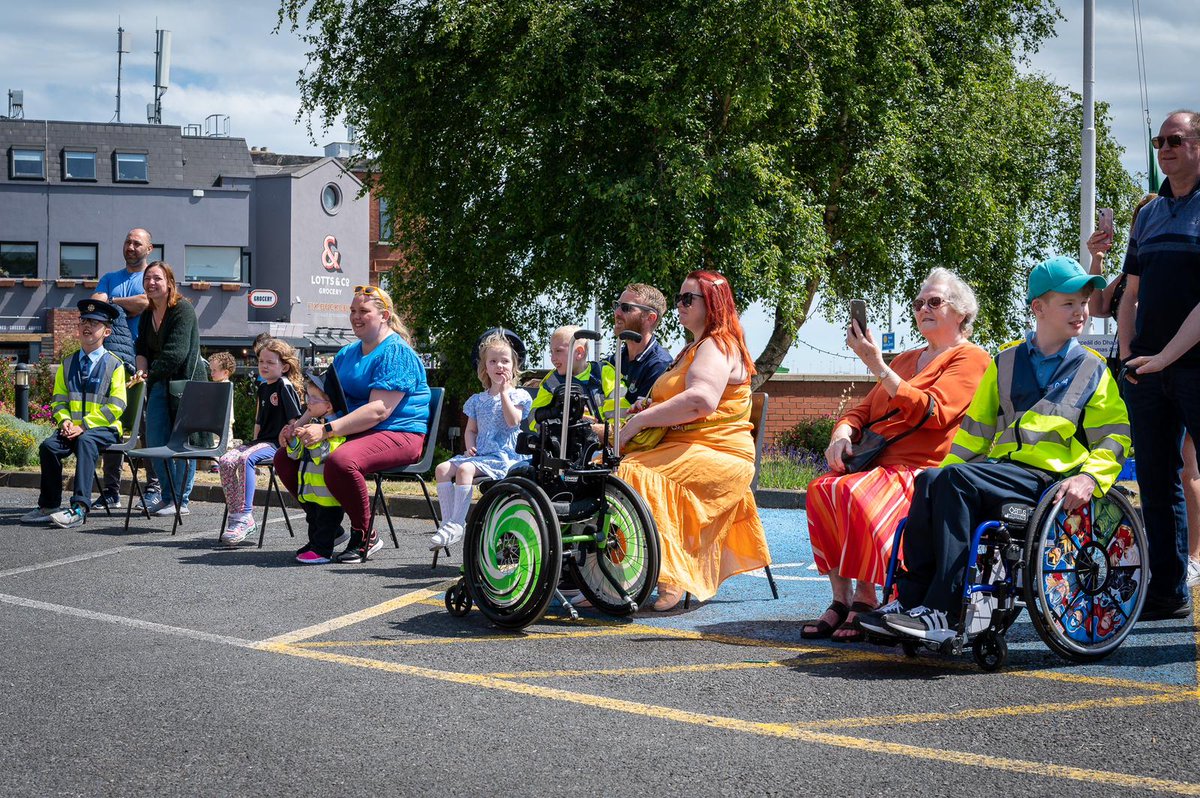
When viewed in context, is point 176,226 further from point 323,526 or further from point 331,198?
point 323,526

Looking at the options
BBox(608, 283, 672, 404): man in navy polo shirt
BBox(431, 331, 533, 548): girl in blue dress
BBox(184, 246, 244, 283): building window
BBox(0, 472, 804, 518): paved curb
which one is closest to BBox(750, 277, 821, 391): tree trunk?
BBox(0, 472, 804, 518): paved curb

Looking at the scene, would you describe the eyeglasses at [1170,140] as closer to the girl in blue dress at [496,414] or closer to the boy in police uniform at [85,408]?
the girl in blue dress at [496,414]

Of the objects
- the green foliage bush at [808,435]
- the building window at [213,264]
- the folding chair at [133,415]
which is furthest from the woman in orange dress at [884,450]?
the building window at [213,264]

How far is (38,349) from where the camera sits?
56.2 m

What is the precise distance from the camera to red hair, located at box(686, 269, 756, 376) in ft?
22.3

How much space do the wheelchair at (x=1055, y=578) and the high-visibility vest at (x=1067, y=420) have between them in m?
0.19

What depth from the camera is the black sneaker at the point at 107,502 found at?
1170 centimetres

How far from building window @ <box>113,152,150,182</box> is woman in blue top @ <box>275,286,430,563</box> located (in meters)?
54.7

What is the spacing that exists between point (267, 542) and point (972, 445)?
5.97 m

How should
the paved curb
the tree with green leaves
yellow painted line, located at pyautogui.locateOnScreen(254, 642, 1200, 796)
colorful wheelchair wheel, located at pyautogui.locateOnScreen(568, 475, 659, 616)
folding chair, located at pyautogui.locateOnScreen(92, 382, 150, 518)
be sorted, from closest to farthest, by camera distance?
yellow painted line, located at pyautogui.locateOnScreen(254, 642, 1200, 796) → colorful wheelchair wheel, located at pyautogui.locateOnScreen(568, 475, 659, 616) → folding chair, located at pyautogui.locateOnScreen(92, 382, 150, 518) → the paved curb → the tree with green leaves

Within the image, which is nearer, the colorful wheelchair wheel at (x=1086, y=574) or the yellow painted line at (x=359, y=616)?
the colorful wheelchair wheel at (x=1086, y=574)

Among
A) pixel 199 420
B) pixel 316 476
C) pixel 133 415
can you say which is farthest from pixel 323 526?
pixel 133 415

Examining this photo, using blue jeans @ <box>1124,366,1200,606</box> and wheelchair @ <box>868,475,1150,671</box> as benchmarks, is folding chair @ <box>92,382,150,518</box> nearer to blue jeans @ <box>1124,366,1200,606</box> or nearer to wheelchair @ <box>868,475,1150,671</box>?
wheelchair @ <box>868,475,1150,671</box>

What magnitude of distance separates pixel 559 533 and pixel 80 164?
59.1 meters
